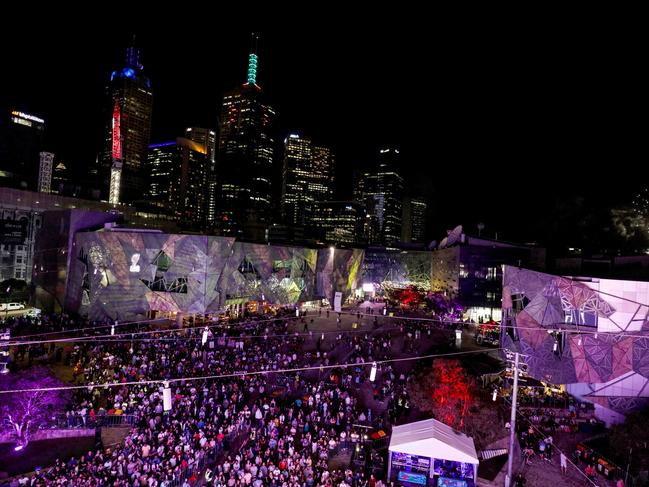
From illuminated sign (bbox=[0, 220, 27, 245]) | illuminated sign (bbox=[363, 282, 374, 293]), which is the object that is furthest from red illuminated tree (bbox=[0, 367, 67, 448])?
illuminated sign (bbox=[363, 282, 374, 293])

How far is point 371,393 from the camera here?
2267 cm

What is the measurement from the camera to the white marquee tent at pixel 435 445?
15.1m

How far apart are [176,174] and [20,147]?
73.0m

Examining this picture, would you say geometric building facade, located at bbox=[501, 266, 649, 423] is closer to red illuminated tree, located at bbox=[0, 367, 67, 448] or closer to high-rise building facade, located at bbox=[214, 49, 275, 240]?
red illuminated tree, located at bbox=[0, 367, 67, 448]

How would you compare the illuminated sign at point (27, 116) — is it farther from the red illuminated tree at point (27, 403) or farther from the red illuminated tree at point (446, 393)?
the red illuminated tree at point (446, 393)

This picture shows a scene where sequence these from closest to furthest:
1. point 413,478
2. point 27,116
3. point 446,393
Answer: point 413,478 < point 446,393 < point 27,116

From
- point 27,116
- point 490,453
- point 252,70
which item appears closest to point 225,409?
point 490,453

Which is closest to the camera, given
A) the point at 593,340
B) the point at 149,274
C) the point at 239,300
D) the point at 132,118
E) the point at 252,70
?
the point at 593,340

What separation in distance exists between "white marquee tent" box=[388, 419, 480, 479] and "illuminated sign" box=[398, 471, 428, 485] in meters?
0.58

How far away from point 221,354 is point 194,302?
1362 centimetres

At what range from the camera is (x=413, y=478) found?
49.9ft

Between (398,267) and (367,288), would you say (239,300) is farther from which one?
(398,267)

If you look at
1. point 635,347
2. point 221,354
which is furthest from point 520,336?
point 221,354

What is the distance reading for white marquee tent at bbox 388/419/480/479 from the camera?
49.5ft
